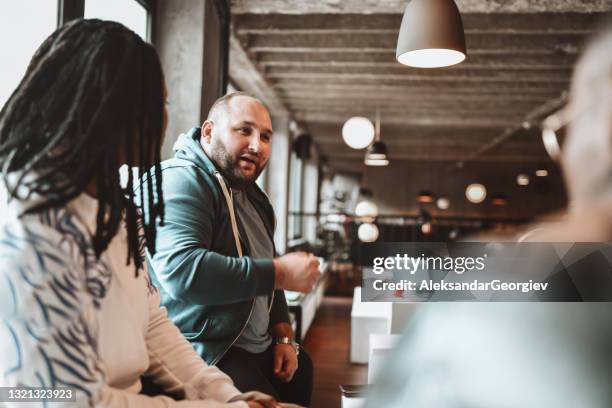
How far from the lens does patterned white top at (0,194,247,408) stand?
2.50ft

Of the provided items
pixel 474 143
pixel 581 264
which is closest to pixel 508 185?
pixel 474 143

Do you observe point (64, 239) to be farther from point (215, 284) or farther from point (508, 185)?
point (508, 185)

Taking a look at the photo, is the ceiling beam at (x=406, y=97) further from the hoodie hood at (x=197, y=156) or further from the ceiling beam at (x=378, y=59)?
the hoodie hood at (x=197, y=156)

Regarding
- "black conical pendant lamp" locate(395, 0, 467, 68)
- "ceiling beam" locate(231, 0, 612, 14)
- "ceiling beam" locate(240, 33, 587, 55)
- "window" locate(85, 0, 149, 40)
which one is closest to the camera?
"black conical pendant lamp" locate(395, 0, 467, 68)

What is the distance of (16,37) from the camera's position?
182 cm

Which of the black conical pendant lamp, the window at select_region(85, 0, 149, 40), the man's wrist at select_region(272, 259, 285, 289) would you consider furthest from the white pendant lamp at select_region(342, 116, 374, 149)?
the man's wrist at select_region(272, 259, 285, 289)

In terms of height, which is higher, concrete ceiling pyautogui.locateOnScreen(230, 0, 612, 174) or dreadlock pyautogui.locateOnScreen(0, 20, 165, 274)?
concrete ceiling pyautogui.locateOnScreen(230, 0, 612, 174)

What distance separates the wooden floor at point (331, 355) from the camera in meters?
3.70

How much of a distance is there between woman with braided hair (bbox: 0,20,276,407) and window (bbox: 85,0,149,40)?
129 cm

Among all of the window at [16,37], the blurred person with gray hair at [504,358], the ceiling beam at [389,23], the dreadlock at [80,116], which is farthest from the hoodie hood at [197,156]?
the ceiling beam at [389,23]

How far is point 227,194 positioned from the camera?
1660 mm

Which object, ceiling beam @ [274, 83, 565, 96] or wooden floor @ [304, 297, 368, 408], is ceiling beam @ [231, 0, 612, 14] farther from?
wooden floor @ [304, 297, 368, 408]

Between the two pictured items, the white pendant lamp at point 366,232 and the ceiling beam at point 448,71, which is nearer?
the ceiling beam at point 448,71

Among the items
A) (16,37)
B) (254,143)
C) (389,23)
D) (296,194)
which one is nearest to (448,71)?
(389,23)
